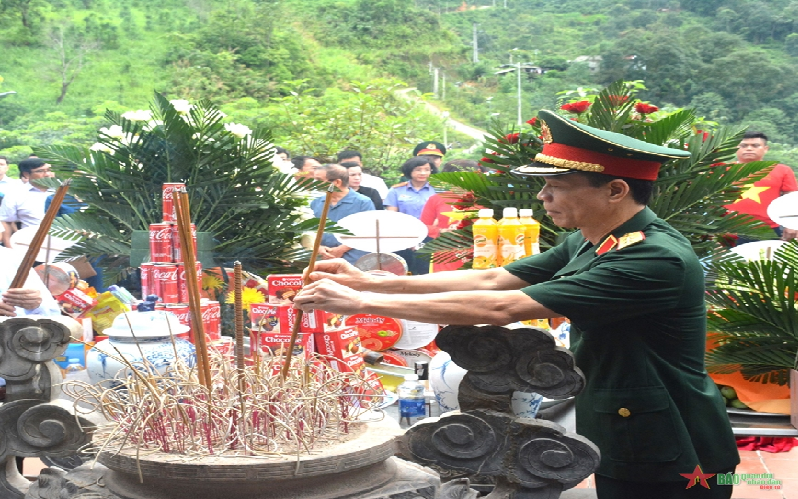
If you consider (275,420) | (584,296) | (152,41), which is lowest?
(275,420)

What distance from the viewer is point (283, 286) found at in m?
2.79

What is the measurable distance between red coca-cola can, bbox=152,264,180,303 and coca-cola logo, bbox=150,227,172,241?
0.10 m

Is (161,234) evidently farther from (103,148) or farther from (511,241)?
(511,241)

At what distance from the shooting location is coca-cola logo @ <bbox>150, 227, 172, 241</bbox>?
3.01 meters

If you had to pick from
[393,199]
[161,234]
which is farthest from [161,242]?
[393,199]

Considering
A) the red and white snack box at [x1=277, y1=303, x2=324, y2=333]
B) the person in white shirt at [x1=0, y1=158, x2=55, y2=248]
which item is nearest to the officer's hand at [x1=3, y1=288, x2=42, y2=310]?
the red and white snack box at [x1=277, y1=303, x2=324, y2=333]

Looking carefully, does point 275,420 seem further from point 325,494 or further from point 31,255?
point 31,255

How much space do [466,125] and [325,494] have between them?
77.1 ft

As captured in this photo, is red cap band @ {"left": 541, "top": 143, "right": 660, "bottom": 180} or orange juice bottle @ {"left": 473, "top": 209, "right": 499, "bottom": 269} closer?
red cap band @ {"left": 541, "top": 143, "right": 660, "bottom": 180}

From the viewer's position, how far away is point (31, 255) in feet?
6.97

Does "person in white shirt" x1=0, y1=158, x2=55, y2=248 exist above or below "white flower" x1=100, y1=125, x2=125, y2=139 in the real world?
below

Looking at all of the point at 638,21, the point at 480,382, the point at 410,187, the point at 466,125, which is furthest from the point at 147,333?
the point at 638,21

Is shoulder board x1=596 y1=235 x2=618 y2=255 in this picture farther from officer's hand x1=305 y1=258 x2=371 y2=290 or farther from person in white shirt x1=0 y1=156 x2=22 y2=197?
person in white shirt x1=0 y1=156 x2=22 y2=197

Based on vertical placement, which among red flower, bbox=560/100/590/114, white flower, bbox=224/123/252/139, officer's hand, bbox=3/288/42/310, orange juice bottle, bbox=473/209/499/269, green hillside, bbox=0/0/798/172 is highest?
green hillside, bbox=0/0/798/172
